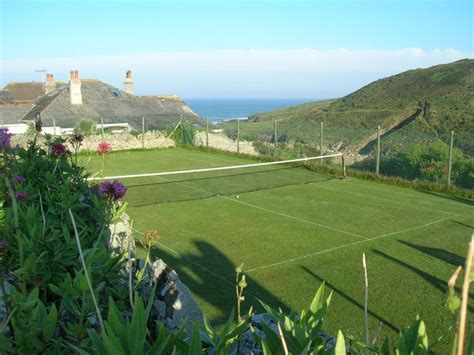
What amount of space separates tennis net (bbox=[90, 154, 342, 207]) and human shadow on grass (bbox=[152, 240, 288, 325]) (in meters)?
3.10

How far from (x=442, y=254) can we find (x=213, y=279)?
283cm

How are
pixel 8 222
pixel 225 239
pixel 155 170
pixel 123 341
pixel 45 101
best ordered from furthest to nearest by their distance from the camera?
1. pixel 45 101
2. pixel 155 170
3. pixel 225 239
4. pixel 8 222
5. pixel 123 341

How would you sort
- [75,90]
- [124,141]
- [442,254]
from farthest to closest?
1. [75,90]
2. [124,141]
3. [442,254]

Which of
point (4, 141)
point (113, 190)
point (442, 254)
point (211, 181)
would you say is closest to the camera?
point (4, 141)

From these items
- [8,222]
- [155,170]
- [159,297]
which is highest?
[8,222]

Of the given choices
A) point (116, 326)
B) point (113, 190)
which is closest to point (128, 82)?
point (113, 190)

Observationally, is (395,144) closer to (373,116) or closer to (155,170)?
(155,170)

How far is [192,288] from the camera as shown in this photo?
521 centimetres

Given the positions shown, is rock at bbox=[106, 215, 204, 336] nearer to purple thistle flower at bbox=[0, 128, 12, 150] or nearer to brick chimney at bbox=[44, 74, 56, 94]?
purple thistle flower at bbox=[0, 128, 12, 150]

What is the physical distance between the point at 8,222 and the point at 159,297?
1013 mm

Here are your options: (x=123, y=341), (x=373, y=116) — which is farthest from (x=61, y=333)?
(x=373, y=116)

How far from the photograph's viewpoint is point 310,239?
279 inches

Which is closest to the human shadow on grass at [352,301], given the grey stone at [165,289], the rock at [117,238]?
the rock at [117,238]

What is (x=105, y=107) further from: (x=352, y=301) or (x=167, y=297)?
(x=167, y=297)
